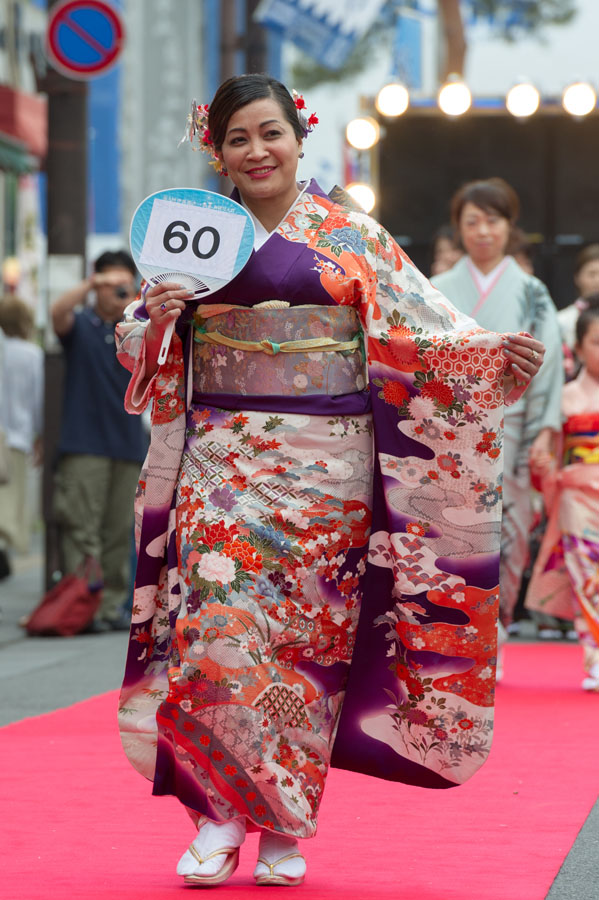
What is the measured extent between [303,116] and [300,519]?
0.98 metres

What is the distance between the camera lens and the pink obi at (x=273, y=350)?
3.84 m

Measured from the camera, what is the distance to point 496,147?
40.2 ft

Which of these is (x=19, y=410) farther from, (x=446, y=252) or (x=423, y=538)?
(x=423, y=538)

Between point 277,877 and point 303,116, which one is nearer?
point 277,877

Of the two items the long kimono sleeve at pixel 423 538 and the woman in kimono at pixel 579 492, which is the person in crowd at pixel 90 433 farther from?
the long kimono sleeve at pixel 423 538

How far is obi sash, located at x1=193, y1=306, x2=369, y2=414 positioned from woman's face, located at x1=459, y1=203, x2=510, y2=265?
3196 millimetres

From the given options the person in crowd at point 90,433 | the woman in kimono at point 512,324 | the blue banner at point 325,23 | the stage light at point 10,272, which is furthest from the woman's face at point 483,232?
the stage light at point 10,272

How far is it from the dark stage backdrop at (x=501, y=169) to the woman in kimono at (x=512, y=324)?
16.5ft

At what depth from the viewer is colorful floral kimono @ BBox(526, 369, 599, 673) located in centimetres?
712

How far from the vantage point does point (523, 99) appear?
1138 centimetres

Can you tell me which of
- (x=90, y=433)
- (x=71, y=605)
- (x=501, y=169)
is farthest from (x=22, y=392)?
(x=501, y=169)

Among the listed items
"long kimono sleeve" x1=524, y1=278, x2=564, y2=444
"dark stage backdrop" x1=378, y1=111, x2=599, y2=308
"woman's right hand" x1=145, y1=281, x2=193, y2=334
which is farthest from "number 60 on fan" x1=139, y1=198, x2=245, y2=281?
"dark stage backdrop" x1=378, y1=111, x2=599, y2=308

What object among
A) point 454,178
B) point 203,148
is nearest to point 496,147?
point 454,178

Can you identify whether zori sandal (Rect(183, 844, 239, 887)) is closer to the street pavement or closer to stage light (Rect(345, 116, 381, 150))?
the street pavement
